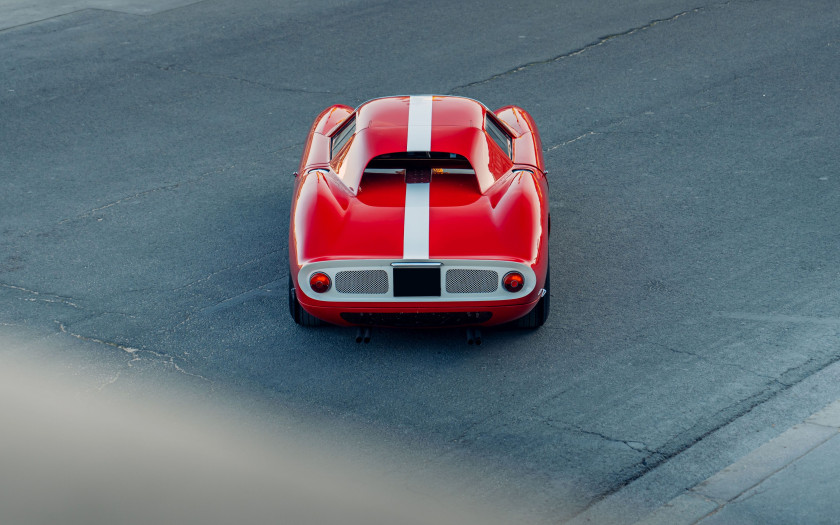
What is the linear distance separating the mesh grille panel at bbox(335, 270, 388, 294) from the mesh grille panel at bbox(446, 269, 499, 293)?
39 cm

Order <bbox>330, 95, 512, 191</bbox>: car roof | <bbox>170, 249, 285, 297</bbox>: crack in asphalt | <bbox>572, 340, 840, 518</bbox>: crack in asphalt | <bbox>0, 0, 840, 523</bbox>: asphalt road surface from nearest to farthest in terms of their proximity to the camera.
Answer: <bbox>572, 340, 840, 518</bbox>: crack in asphalt, <bbox>0, 0, 840, 523</bbox>: asphalt road surface, <bbox>330, 95, 512, 191</bbox>: car roof, <bbox>170, 249, 285, 297</bbox>: crack in asphalt

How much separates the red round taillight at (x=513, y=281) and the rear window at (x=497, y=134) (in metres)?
1.63

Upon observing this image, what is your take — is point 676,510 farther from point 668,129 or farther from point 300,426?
point 668,129

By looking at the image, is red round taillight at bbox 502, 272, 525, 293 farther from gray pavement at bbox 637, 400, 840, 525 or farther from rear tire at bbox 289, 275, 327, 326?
gray pavement at bbox 637, 400, 840, 525

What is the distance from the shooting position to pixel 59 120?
1079 cm

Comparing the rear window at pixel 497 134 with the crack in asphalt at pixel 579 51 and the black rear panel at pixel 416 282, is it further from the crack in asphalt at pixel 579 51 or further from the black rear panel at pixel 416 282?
the crack in asphalt at pixel 579 51

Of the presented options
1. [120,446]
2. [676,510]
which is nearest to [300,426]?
[120,446]

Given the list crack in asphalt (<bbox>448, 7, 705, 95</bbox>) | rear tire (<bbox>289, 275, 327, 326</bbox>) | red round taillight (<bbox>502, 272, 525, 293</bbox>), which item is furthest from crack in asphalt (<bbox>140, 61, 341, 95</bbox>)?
red round taillight (<bbox>502, 272, 525, 293</bbox>)

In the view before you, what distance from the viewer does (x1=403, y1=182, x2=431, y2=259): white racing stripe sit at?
617 centimetres

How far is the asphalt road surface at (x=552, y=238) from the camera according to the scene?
5.72 m

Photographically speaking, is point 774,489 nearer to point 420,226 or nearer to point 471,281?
point 471,281

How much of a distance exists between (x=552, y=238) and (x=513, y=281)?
2008mm

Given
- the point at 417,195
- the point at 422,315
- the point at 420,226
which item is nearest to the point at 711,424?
the point at 422,315

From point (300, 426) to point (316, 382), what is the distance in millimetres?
511
